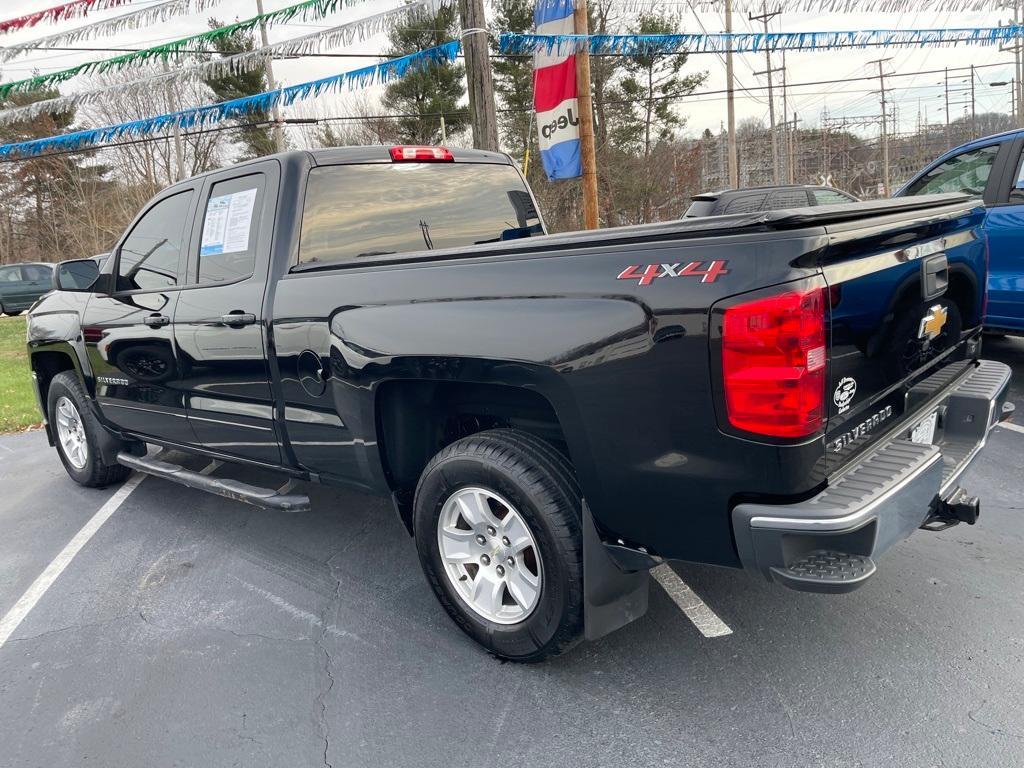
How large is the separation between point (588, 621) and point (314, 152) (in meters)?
2.51

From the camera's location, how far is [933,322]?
2797 mm

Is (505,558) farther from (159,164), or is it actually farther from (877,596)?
(159,164)

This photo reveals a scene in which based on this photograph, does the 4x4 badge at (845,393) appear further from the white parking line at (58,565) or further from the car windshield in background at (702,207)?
the car windshield in background at (702,207)

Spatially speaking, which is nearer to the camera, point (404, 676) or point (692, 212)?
point (404, 676)

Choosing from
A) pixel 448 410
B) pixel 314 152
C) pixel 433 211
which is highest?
pixel 314 152

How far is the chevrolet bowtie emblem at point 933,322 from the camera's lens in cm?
270

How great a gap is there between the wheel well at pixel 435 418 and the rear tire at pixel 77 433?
2.95m

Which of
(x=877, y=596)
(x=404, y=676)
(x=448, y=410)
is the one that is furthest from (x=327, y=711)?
(x=877, y=596)

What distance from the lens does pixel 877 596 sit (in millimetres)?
3135

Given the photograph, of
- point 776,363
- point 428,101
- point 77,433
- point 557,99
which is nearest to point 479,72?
point 557,99

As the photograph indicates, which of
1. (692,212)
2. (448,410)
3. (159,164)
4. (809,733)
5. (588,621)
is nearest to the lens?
(809,733)

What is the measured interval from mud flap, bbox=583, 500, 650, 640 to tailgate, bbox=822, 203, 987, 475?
77 cm

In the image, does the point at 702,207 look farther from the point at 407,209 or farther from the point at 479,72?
the point at 407,209

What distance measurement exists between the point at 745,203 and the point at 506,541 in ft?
30.6
